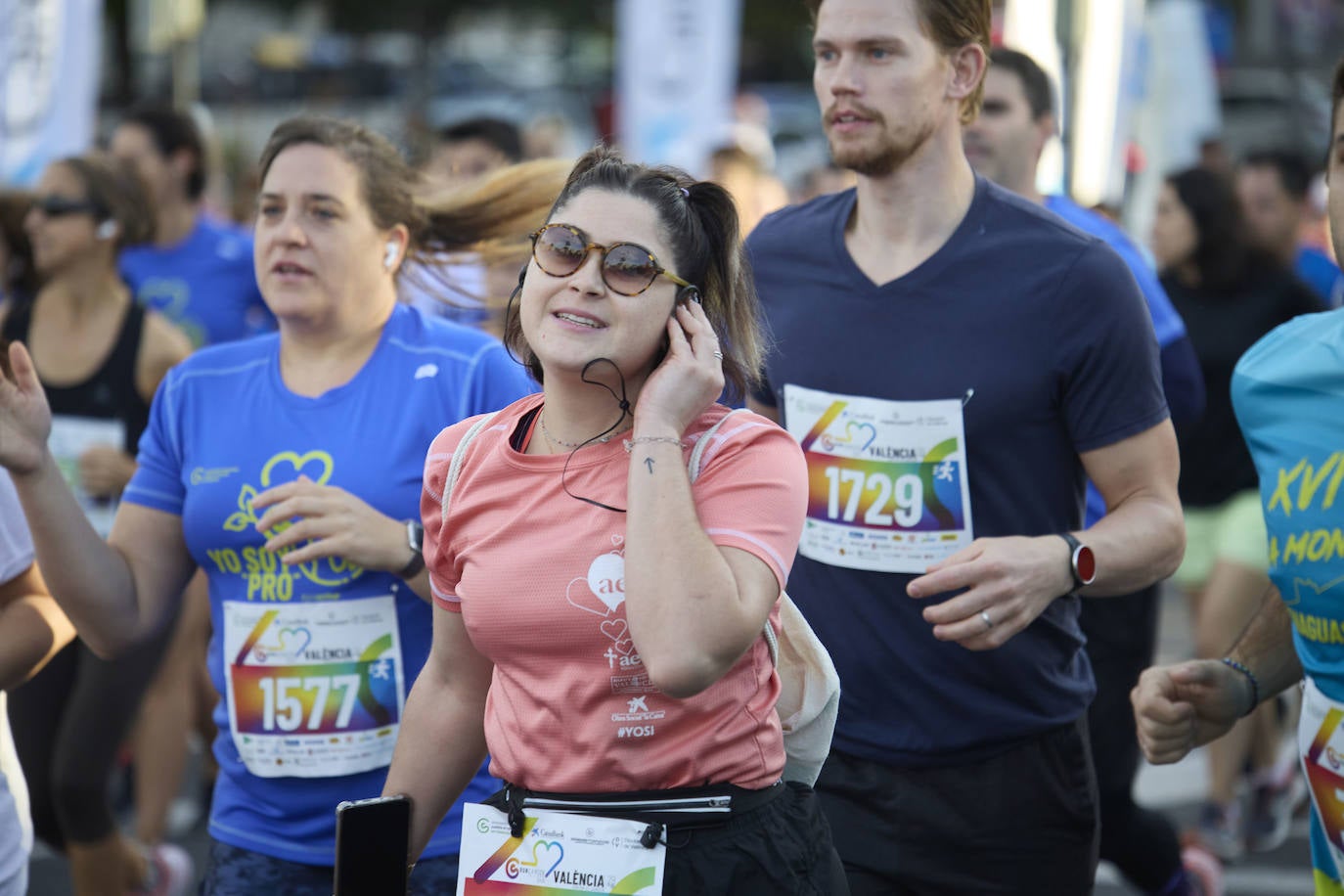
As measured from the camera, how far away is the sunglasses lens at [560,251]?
2477 millimetres

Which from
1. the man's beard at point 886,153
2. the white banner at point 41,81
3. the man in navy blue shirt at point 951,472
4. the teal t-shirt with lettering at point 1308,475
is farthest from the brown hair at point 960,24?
the white banner at point 41,81

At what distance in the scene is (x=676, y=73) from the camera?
11.3m

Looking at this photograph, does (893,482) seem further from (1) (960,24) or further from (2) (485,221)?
(2) (485,221)

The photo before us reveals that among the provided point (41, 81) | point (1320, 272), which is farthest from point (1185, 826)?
point (41, 81)

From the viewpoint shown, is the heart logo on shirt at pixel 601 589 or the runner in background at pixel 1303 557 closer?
the heart logo on shirt at pixel 601 589

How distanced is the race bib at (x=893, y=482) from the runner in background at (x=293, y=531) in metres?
0.68

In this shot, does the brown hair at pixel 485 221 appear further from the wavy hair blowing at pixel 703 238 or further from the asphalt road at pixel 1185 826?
the asphalt road at pixel 1185 826

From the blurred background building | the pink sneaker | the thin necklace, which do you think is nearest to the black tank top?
the blurred background building

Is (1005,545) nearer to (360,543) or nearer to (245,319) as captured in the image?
(360,543)

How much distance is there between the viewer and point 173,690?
19.3ft

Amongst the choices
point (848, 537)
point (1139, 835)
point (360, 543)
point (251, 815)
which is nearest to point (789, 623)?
point (848, 537)

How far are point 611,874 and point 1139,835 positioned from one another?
2.56 metres

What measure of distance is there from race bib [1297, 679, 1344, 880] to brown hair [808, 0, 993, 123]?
140 cm

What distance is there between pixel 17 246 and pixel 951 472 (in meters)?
3.90
